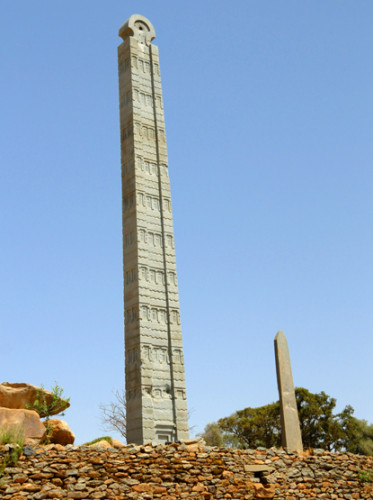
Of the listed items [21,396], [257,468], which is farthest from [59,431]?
[257,468]

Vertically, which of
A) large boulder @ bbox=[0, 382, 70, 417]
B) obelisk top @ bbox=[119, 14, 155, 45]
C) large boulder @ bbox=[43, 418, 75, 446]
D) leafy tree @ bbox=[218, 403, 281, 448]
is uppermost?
obelisk top @ bbox=[119, 14, 155, 45]

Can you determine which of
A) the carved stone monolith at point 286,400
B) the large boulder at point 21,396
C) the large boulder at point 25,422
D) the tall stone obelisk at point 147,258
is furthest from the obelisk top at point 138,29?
the large boulder at point 25,422

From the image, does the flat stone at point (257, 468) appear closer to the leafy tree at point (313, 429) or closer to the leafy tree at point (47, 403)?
the leafy tree at point (47, 403)

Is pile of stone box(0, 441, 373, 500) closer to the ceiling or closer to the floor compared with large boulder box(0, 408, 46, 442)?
closer to the floor

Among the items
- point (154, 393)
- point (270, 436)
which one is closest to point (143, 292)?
point (154, 393)

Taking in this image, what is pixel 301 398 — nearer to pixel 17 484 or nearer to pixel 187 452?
pixel 187 452

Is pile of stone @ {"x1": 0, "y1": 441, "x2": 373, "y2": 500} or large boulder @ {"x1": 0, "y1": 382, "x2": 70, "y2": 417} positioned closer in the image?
pile of stone @ {"x1": 0, "y1": 441, "x2": 373, "y2": 500}

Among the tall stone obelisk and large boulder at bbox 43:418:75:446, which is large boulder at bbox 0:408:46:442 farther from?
the tall stone obelisk

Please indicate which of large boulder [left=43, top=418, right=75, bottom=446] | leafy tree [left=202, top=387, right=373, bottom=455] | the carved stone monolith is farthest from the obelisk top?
leafy tree [left=202, top=387, right=373, bottom=455]

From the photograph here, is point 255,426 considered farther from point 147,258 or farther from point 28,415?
point 28,415

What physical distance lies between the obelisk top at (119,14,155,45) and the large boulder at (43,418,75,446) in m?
13.2

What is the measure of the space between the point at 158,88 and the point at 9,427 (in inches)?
501

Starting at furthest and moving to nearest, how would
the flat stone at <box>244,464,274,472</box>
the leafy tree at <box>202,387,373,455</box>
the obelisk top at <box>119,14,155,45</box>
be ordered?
the leafy tree at <box>202,387,373,455</box>
the obelisk top at <box>119,14,155,45</box>
the flat stone at <box>244,464,274,472</box>

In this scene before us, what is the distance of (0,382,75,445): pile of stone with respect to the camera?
44.3 feet
